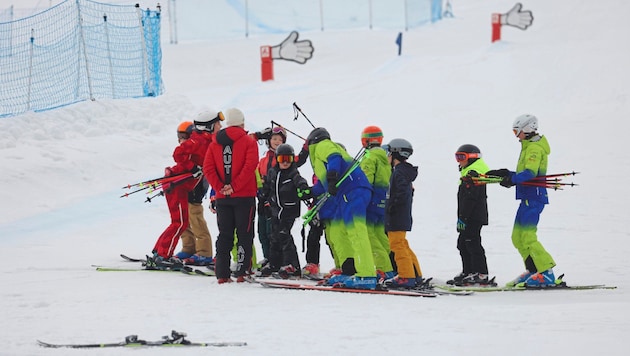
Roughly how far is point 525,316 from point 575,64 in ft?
58.8

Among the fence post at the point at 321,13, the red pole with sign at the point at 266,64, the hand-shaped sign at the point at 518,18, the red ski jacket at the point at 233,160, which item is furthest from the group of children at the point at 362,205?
the fence post at the point at 321,13

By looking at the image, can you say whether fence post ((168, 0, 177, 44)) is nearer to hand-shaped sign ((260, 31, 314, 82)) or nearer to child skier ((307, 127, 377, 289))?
hand-shaped sign ((260, 31, 314, 82))

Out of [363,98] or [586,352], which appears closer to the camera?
[586,352]

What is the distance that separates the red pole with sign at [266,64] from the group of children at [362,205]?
1594cm

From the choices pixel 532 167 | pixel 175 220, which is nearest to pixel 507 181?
pixel 532 167

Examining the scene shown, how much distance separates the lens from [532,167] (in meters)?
9.46

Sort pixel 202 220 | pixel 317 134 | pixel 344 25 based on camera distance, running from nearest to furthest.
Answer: pixel 317 134 → pixel 202 220 → pixel 344 25

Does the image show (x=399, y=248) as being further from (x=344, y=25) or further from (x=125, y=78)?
(x=344, y=25)

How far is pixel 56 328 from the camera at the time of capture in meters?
6.89

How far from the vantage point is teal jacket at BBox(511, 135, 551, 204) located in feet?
31.0

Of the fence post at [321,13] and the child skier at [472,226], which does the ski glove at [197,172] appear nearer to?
the child skier at [472,226]

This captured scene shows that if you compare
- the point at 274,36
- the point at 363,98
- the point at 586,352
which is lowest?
the point at 586,352

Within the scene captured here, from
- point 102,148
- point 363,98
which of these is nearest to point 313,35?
point 363,98

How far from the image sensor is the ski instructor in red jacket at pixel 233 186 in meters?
9.26
